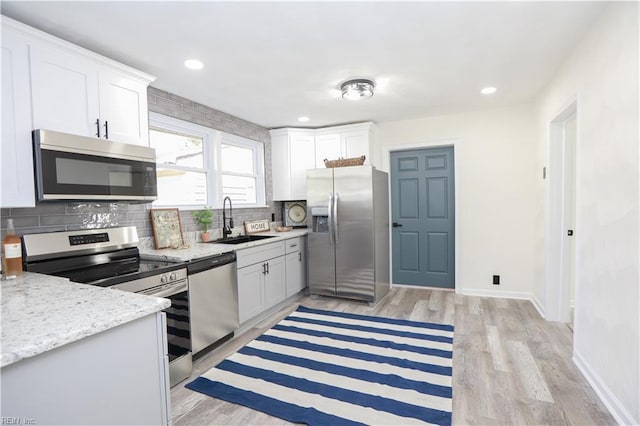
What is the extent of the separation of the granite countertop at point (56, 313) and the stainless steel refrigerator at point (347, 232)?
2.83 m

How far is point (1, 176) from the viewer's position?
1.68 meters

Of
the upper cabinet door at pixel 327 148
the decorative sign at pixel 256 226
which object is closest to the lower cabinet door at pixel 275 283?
the decorative sign at pixel 256 226

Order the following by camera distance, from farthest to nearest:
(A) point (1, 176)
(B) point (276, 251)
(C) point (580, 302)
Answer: (B) point (276, 251)
(C) point (580, 302)
(A) point (1, 176)

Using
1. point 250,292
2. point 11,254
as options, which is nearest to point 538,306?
point 250,292

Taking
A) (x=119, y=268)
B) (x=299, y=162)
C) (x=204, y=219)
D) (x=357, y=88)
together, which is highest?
(x=357, y=88)

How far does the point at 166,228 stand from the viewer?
289 centimetres

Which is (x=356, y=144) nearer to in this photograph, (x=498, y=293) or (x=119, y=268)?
(x=498, y=293)

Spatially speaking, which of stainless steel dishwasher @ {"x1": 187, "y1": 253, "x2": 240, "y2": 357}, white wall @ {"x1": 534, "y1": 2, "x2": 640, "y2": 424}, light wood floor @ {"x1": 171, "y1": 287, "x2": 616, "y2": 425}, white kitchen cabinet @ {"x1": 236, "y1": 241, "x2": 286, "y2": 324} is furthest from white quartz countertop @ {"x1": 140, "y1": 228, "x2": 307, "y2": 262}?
white wall @ {"x1": 534, "y1": 2, "x2": 640, "y2": 424}

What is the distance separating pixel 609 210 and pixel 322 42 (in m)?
2.10

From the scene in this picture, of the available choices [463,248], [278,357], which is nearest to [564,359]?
[463,248]

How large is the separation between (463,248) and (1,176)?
4439 mm

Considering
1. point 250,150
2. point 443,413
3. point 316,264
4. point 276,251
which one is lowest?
point 443,413

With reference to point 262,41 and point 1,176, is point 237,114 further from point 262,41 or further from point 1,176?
point 1,176
